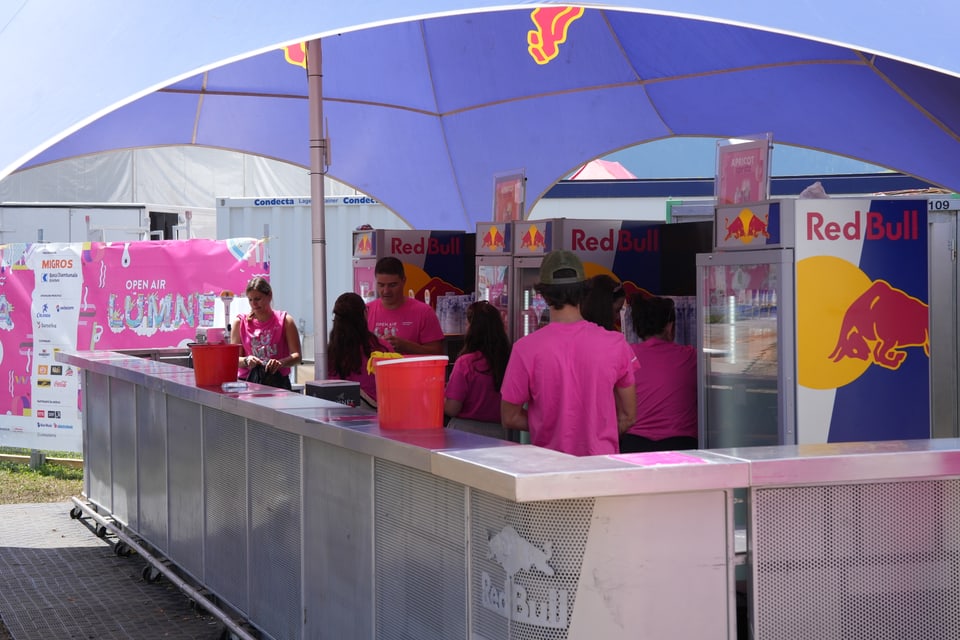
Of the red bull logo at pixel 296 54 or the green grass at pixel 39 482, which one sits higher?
the red bull logo at pixel 296 54

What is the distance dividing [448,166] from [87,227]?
586 cm

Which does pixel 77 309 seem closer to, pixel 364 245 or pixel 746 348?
pixel 364 245

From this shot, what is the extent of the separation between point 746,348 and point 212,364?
8.98 feet

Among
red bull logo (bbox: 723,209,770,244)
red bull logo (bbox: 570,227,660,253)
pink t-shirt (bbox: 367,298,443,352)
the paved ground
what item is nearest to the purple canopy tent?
pink t-shirt (bbox: 367,298,443,352)

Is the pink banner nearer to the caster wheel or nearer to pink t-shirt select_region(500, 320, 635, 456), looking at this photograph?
the caster wheel

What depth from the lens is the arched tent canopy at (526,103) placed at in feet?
29.4

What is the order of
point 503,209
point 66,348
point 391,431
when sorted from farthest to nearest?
point 66,348, point 503,209, point 391,431

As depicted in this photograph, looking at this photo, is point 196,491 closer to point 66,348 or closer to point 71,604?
point 71,604

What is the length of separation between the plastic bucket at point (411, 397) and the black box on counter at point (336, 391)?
1523 mm

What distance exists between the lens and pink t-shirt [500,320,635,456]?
4430 millimetres

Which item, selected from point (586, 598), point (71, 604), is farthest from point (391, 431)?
point (71, 604)

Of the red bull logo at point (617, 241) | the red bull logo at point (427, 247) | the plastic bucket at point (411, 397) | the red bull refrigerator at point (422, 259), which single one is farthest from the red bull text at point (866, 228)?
the red bull logo at point (427, 247)

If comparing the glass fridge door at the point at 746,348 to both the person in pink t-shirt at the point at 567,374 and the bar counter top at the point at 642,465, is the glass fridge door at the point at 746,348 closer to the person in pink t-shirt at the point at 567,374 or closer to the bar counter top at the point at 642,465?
the person in pink t-shirt at the point at 567,374

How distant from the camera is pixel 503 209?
29.2 ft
